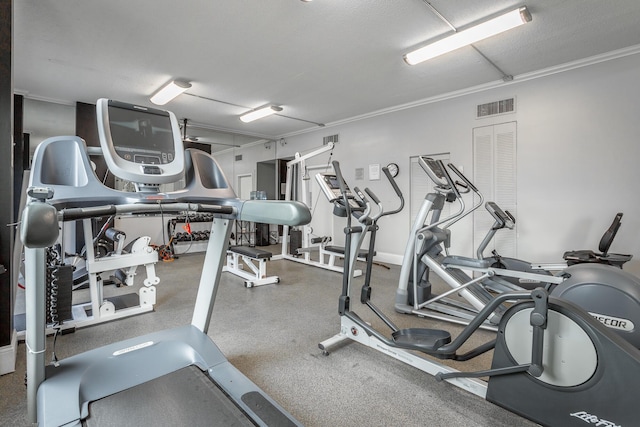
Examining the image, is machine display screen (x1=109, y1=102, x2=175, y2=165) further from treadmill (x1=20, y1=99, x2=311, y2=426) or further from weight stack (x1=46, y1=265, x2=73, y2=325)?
weight stack (x1=46, y1=265, x2=73, y2=325)

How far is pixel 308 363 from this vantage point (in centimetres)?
221

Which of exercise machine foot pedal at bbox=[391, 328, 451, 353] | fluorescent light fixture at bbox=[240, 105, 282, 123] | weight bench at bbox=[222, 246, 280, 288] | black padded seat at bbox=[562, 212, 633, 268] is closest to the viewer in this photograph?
exercise machine foot pedal at bbox=[391, 328, 451, 353]

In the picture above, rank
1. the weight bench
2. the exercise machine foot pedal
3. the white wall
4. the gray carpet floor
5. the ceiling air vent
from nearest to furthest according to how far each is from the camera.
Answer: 1. the gray carpet floor
2. the exercise machine foot pedal
3. the white wall
4. the weight bench
5. the ceiling air vent

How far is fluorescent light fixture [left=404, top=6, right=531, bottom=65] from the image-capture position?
277cm

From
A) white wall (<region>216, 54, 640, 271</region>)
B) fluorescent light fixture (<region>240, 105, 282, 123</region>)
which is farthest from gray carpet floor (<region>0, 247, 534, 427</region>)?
fluorescent light fixture (<region>240, 105, 282, 123</region>)

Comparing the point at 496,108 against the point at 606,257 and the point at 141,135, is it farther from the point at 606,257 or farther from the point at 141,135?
the point at 141,135

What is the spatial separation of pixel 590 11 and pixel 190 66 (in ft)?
14.2

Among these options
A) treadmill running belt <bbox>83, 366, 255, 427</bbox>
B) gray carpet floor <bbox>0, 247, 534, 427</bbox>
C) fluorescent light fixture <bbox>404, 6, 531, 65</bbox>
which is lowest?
gray carpet floor <bbox>0, 247, 534, 427</bbox>

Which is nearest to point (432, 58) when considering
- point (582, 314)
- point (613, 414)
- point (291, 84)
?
point (291, 84)

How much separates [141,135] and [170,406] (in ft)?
4.35

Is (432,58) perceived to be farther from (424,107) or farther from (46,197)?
(46,197)

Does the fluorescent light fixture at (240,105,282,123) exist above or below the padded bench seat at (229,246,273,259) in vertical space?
above

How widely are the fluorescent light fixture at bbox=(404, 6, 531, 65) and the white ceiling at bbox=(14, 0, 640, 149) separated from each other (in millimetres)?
81

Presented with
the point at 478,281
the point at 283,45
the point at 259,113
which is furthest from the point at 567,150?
the point at 259,113
